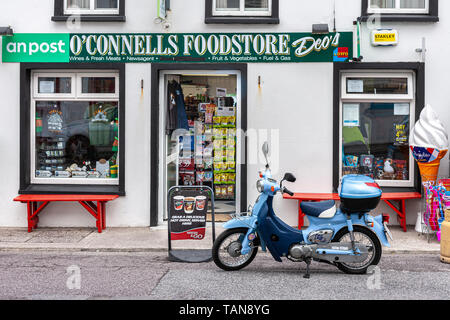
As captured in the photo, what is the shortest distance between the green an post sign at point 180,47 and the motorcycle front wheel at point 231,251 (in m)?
3.92

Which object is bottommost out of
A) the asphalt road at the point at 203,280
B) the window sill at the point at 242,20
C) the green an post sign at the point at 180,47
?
the asphalt road at the point at 203,280

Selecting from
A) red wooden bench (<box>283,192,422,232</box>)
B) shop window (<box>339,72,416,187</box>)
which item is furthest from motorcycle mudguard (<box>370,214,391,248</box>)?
shop window (<box>339,72,416,187</box>)

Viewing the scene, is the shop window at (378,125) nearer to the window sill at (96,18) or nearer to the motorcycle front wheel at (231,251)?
Answer: the motorcycle front wheel at (231,251)

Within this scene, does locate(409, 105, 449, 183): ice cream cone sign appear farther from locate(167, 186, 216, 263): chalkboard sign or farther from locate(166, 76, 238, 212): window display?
locate(167, 186, 216, 263): chalkboard sign

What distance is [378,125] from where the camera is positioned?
978cm

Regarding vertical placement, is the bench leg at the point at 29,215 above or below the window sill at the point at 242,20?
below

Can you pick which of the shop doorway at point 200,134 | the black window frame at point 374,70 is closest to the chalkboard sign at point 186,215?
the shop doorway at point 200,134

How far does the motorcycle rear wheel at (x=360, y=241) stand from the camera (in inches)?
258

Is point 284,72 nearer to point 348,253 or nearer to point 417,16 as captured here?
point 417,16

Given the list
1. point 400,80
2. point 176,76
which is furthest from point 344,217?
point 176,76

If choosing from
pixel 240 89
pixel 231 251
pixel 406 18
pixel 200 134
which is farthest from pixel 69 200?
pixel 406 18

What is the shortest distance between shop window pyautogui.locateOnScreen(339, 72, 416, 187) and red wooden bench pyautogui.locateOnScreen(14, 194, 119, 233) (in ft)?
13.9

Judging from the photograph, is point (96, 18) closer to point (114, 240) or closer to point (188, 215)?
point (114, 240)

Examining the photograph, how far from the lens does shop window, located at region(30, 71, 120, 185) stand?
32.4 feet
